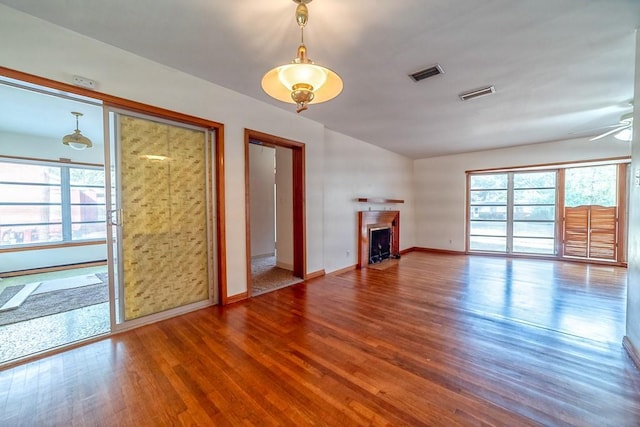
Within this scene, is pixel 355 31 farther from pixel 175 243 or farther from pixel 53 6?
pixel 175 243

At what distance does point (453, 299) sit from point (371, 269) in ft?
6.13

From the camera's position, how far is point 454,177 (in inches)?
265

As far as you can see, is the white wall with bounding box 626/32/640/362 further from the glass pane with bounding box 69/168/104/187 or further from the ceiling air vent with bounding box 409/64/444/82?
the glass pane with bounding box 69/168/104/187

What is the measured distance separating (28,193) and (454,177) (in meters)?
9.59

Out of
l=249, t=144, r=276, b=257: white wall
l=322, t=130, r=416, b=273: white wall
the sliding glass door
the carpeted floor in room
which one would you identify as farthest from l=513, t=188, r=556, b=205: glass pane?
the sliding glass door

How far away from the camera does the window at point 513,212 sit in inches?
227

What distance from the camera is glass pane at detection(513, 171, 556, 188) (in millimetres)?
5691

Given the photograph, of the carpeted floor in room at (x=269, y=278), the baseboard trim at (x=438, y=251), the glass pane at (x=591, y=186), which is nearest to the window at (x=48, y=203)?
the carpeted floor in room at (x=269, y=278)

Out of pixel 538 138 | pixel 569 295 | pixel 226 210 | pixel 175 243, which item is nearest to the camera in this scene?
pixel 175 243

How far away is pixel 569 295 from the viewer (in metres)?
3.38

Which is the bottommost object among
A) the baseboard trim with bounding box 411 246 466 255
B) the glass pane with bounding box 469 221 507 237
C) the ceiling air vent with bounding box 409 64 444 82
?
the baseboard trim with bounding box 411 246 466 255

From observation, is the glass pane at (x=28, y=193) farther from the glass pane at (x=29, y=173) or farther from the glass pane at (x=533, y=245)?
the glass pane at (x=533, y=245)

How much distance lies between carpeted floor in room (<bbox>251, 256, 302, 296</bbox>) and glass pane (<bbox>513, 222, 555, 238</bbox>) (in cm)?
565

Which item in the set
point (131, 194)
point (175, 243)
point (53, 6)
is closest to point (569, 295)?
point (175, 243)
